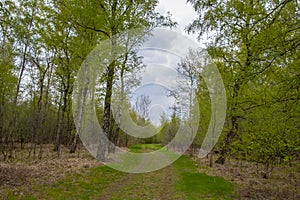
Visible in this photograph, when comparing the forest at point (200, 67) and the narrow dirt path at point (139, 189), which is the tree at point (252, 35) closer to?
Result: the forest at point (200, 67)

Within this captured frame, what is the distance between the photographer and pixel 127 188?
8227mm

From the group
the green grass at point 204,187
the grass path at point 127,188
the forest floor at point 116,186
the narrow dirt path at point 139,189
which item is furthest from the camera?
the green grass at point 204,187

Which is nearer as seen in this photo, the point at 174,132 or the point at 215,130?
the point at 215,130

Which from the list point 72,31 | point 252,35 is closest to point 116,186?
point 252,35

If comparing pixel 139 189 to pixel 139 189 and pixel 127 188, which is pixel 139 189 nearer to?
pixel 139 189

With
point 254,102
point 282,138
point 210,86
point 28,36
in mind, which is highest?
point 28,36

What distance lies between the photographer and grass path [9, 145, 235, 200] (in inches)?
267

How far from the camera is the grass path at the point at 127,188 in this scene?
679cm

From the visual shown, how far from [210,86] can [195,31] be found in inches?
255

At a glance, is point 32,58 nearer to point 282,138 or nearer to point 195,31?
point 195,31

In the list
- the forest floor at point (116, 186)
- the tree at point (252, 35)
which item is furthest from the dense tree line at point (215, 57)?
the forest floor at point (116, 186)

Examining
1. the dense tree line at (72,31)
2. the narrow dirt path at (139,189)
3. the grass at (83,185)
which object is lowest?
the narrow dirt path at (139,189)

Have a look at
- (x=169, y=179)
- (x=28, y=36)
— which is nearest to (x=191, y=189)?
(x=169, y=179)

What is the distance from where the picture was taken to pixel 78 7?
12203 mm
